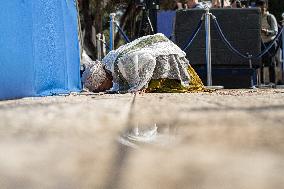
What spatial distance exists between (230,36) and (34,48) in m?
4.50

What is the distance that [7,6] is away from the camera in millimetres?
3963

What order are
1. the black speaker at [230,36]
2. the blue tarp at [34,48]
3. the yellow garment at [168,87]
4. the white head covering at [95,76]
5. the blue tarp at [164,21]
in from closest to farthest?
the blue tarp at [34,48], the yellow garment at [168,87], the white head covering at [95,76], the black speaker at [230,36], the blue tarp at [164,21]

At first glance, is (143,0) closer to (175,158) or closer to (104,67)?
(104,67)

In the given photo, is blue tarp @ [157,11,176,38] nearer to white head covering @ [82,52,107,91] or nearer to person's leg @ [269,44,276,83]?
person's leg @ [269,44,276,83]

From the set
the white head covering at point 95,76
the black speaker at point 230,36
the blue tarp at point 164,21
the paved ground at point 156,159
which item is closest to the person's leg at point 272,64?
the black speaker at point 230,36

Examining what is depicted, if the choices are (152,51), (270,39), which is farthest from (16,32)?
(270,39)

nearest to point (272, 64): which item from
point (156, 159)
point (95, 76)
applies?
point (95, 76)

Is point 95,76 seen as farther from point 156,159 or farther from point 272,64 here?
point 156,159

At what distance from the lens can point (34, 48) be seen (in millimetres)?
4461

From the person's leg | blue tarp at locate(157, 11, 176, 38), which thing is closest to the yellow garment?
the person's leg

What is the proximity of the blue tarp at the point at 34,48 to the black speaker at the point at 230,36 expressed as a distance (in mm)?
2274

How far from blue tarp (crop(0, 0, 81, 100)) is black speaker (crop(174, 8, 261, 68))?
227cm

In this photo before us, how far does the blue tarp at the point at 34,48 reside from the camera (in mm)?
3924

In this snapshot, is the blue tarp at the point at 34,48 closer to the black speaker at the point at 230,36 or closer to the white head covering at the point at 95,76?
the white head covering at the point at 95,76
